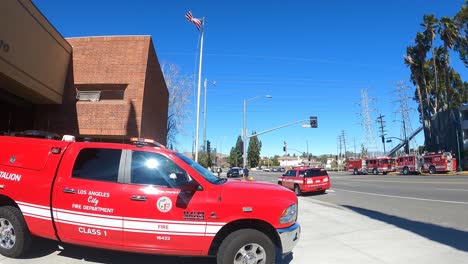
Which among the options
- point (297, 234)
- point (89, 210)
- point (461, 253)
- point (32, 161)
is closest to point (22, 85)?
point (32, 161)

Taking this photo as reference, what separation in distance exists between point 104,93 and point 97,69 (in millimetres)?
1000

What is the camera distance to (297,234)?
5434 mm

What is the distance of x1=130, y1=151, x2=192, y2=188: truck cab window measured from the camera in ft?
17.0

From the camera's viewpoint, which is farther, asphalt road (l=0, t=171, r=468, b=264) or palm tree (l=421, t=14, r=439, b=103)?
palm tree (l=421, t=14, r=439, b=103)

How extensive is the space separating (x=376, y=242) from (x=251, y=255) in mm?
3609

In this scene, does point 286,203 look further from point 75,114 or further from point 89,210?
point 75,114

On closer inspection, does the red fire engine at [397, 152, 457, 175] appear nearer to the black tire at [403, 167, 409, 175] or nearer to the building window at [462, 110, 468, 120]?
the black tire at [403, 167, 409, 175]

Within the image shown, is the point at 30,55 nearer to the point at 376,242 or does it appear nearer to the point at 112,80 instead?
the point at 112,80

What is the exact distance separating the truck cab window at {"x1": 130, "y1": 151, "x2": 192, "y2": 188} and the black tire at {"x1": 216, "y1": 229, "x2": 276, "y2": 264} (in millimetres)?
998

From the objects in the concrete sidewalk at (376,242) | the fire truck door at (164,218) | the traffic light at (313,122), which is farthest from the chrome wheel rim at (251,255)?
Answer: the traffic light at (313,122)

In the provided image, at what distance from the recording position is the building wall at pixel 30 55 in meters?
10.6

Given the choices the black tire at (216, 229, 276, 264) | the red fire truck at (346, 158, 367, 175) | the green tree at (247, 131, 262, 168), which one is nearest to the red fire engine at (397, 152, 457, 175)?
the red fire truck at (346, 158, 367, 175)

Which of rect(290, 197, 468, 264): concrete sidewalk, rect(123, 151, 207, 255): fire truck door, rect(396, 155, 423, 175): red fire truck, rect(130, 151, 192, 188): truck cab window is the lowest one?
rect(290, 197, 468, 264): concrete sidewalk

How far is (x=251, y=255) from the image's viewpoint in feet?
16.5
